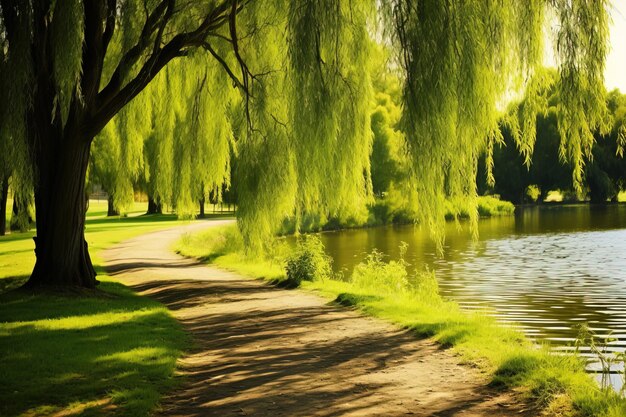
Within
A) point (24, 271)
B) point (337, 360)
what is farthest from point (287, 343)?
point (24, 271)

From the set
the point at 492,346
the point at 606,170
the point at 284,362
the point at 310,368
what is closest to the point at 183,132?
the point at 284,362

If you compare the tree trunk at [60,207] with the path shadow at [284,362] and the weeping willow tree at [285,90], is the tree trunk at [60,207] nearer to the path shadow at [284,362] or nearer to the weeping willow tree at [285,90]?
the weeping willow tree at [285,90]

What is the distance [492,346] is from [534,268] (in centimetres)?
1379

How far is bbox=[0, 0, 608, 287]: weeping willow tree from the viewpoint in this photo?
7.31 metres

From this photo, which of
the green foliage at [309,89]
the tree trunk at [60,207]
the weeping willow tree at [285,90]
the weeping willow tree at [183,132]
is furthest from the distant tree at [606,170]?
the tree trunk at [60,207]

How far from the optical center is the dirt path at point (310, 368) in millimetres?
5875

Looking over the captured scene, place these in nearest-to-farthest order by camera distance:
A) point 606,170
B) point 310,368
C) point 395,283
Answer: point 310,368
point 395,283
point 606,170

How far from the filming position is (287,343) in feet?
28.6

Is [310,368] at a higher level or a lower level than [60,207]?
lower

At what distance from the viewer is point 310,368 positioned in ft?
24.0

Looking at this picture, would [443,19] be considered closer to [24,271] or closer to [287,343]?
[287,343]

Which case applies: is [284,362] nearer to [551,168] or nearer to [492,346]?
[492,346]

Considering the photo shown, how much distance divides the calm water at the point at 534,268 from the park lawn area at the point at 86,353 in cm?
394

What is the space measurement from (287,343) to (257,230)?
9.04 ft
